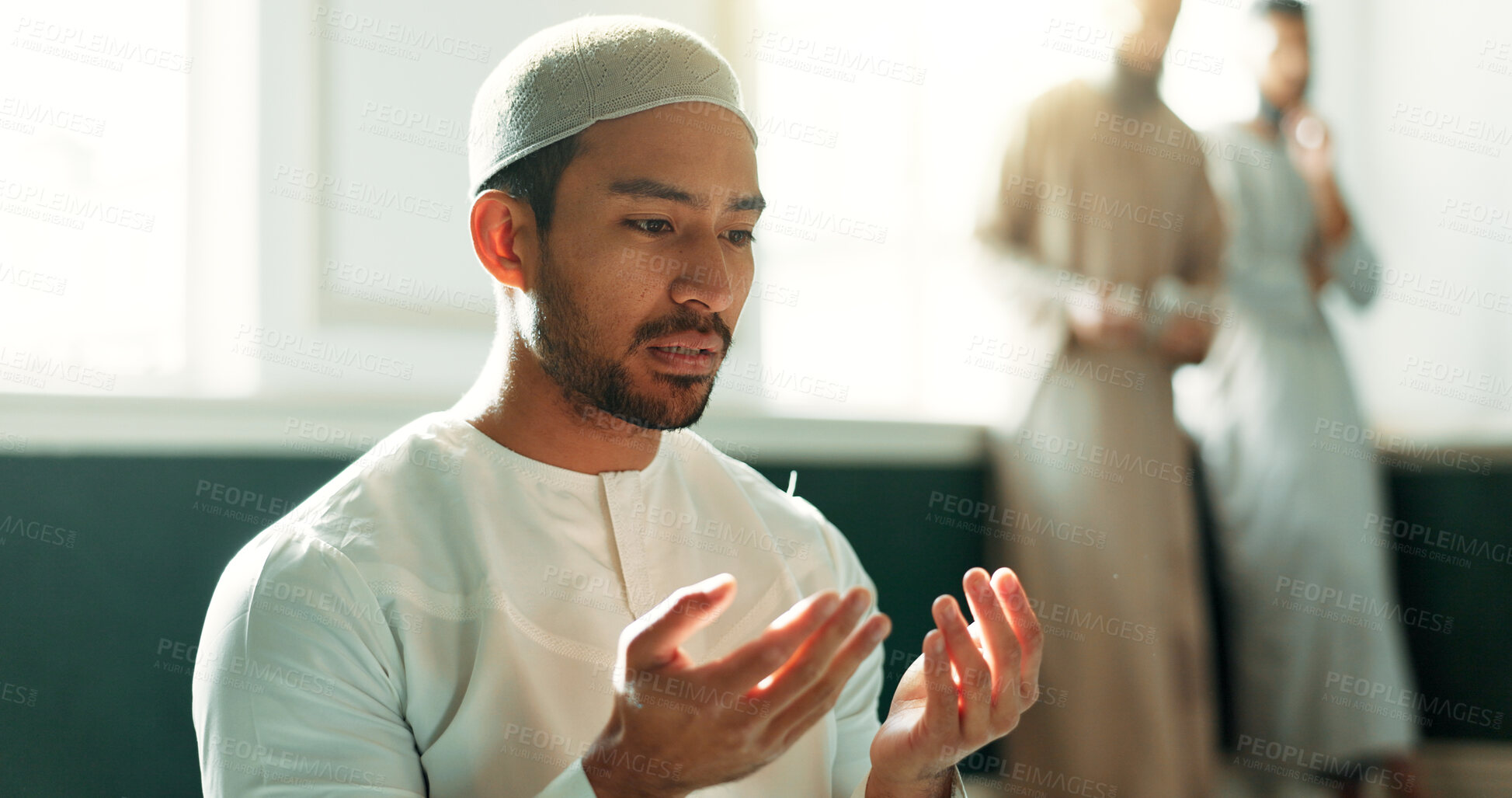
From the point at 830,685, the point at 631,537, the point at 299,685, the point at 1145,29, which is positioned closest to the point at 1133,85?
the point at 1145,29

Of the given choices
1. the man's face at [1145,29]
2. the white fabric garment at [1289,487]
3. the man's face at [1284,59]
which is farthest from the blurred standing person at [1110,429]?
the man's face at [1284,59]

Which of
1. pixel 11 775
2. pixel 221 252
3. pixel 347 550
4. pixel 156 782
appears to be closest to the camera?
pixel 347 550

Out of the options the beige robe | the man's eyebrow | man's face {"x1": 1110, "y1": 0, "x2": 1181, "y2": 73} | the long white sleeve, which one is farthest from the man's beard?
man's face {"x1": 1110, "y1": 0, "x2": 1181, "y2": 73}

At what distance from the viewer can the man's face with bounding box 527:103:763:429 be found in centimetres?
116

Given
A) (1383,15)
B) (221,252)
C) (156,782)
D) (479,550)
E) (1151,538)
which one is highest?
(1383,15)

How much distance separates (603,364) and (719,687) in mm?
438

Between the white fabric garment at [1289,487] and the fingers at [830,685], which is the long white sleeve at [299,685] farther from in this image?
the white fabric garment at [1289,487]

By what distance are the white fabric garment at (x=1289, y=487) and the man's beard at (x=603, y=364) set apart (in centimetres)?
205

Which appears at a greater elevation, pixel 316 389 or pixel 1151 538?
pixel 316 389

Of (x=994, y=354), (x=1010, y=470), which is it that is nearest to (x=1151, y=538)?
(x=1010, y=470)

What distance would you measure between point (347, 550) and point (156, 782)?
0.89 m

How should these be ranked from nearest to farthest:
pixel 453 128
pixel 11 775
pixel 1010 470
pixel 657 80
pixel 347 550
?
1. pixel 347 550
2. pixel 657 80
3. pixel 11 775
4. pixel 453 128
5. pixel 1010 470

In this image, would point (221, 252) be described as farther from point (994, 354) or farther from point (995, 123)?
point (995, 123)

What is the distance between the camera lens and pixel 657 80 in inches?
46.6
